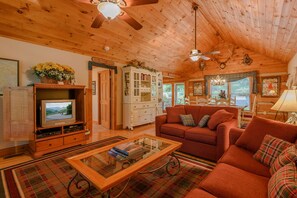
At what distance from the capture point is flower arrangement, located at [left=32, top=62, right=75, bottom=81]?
111 inches

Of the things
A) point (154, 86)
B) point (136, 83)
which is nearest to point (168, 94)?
point (154, 86)

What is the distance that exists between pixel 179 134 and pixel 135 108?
2266 millimetres

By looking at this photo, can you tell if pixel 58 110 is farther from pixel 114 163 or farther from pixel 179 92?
pixel 179 92

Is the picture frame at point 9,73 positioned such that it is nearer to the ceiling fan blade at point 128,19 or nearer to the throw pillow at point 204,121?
the ceiling fan blade at point 128,19

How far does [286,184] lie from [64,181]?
2.30 meters

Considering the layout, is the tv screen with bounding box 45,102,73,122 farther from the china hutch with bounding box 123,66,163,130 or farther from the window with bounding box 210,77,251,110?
the window with bounding box 210,77,251,110

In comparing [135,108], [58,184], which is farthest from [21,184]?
[135,108]

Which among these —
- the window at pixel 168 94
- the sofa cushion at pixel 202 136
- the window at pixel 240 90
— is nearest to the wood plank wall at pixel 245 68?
the window at pixel 240 90

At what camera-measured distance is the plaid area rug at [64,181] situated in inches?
68.1

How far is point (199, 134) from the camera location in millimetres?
2635

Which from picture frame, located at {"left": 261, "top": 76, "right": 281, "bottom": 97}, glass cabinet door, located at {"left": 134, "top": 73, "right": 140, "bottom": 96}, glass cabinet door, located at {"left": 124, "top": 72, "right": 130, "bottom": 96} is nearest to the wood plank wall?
picture frame, located at {"left": 261, "top": 76, "right": 281, "bottom": 97}

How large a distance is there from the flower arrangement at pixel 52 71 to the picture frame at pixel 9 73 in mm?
325

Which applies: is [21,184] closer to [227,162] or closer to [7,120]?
[7,120]

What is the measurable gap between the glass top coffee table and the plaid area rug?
0.51 ft
